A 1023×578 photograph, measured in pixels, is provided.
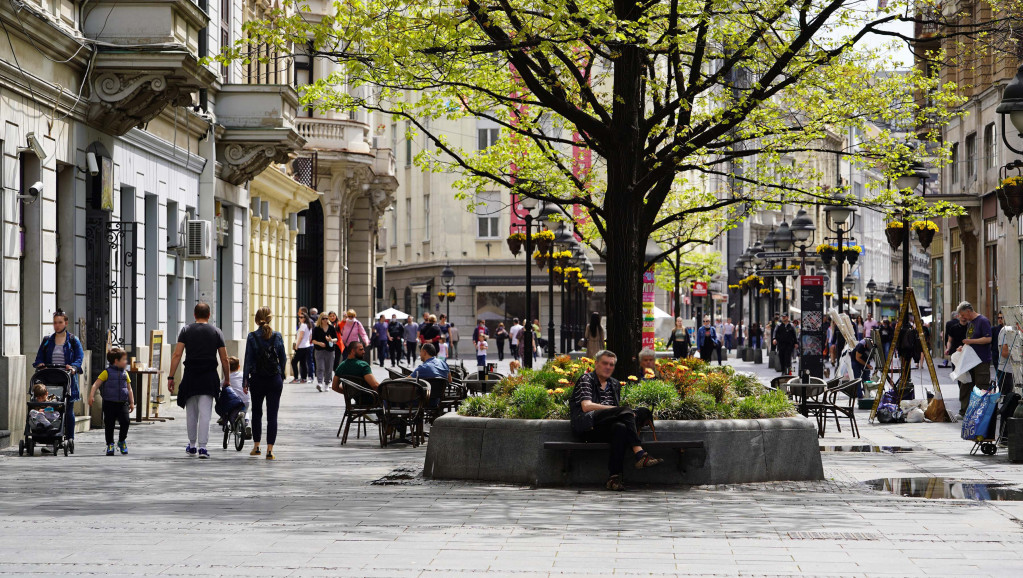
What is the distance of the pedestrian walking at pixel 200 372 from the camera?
15.2 meters

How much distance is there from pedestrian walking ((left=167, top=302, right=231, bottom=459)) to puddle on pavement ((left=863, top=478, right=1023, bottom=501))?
259 inches

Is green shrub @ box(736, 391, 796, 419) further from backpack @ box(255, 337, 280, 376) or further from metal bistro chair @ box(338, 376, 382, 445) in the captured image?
metal bistro chair @ box(338, 376, 382, 445)

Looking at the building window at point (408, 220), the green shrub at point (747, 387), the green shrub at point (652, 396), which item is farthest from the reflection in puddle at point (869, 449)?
the building window at point (408, 220)

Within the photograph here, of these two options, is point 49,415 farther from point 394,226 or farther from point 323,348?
point 394,226

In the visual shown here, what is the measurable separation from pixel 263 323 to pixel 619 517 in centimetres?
613

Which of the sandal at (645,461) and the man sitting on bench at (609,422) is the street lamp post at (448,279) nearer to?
the man sitting on bench at (609,422)

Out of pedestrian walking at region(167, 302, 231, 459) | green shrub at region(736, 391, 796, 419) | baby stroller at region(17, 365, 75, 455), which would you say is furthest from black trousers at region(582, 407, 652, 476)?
baby stroller at region(17, 365, 75, 455)

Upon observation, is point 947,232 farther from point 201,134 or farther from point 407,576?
point 407,576

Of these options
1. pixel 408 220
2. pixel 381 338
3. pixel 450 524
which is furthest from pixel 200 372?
pixel 408 220

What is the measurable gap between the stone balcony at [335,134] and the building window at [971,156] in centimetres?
1737

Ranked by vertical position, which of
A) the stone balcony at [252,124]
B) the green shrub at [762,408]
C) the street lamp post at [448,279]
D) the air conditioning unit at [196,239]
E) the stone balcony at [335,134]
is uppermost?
Result: the stone balcony at [335,134]

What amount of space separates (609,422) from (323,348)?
62.7ft

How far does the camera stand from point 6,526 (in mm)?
9492

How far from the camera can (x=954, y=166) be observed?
45.8 m
